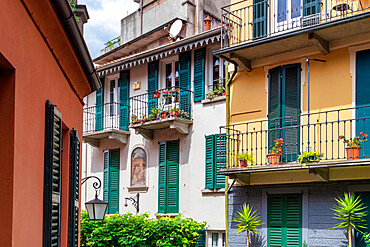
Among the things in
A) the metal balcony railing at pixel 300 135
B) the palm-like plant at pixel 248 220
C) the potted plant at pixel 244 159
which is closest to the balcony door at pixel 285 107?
the metal balcony railing at pixel 300 135

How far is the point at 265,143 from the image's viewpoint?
52.4ft

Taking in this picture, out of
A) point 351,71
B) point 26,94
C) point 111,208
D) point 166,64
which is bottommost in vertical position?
point 111,208

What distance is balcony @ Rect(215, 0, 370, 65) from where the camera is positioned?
1420 centimetres

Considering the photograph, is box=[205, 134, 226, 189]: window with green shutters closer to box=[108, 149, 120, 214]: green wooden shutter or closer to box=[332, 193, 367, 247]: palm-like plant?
box=[108, 149, 120, 214]: green wooden shutter

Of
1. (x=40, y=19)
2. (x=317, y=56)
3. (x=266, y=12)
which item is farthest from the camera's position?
(x=266, y=12)

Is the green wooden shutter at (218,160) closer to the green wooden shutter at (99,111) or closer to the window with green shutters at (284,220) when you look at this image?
the window with green shutters at (284,220)

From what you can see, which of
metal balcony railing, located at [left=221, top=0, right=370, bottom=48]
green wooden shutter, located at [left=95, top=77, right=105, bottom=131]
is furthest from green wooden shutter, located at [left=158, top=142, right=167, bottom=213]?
metal balcony railing, located at [left=221, top=0, right=370, bottom=48]

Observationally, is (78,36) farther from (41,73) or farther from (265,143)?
(265,143)

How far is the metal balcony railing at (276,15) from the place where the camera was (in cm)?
1462

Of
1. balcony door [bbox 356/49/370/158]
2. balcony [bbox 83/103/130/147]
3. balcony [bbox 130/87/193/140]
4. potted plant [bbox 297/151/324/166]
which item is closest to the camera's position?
balcony door [bbox 356/49/370/158]

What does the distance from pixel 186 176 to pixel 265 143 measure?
4.52 metres

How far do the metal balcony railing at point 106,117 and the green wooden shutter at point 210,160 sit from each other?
13.9 ft

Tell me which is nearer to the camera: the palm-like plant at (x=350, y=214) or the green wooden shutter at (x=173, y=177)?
the palm-like plant at (x=350, y=214)

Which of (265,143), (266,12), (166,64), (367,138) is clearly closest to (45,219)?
(367,138)
